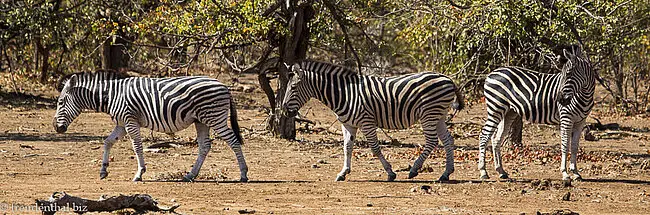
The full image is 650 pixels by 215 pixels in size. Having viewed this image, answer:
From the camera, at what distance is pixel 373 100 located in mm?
13695

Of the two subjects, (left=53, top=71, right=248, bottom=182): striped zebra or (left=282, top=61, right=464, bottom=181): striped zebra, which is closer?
(left=53, top=71, right=248, bottom=182): striped zebra

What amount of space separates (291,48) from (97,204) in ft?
30.0

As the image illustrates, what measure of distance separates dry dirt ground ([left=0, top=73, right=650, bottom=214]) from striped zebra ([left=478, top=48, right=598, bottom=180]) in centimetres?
62

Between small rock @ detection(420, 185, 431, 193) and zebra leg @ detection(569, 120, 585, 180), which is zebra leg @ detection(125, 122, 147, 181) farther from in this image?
zebra leg @ detection(569, 120, 585, 180)

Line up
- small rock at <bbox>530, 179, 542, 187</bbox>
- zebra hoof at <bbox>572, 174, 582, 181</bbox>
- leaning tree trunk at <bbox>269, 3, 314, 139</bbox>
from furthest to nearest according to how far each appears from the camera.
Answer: leaning tree trunk at <bbox>269, 3, 314, 139</bbox> < zebra hoof at <bbox>572, 174, 582, 181</bbox> < small rock at <bbox>530, 179, 542, 187</bbox>

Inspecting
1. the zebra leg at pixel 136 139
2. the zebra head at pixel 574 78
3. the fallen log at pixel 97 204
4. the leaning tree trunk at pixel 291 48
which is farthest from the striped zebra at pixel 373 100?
the leaning tree trunk at pixel 291 48

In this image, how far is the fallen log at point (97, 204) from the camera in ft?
30.8

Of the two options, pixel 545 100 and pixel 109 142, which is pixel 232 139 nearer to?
pixel 109 142

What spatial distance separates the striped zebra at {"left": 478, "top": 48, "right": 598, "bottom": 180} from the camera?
44.6 ft

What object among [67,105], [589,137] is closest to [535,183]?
[67,105]

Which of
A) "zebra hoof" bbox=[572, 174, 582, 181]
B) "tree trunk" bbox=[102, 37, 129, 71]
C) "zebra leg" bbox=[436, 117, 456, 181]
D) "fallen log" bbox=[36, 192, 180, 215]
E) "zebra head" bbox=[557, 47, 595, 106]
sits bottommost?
"fallen log" bbox=[36, 192, 180, 215]

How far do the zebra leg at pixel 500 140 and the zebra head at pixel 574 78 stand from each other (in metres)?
0.97

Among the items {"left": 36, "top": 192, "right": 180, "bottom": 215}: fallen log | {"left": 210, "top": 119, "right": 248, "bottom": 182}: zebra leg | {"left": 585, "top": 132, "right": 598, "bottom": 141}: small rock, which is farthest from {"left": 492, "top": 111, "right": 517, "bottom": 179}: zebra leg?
{"left": 585, "top": 132, "right": 598, "bottom": 141}: small rock

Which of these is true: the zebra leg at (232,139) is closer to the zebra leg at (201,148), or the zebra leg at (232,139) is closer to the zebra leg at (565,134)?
the zebra leg at (201,148)
